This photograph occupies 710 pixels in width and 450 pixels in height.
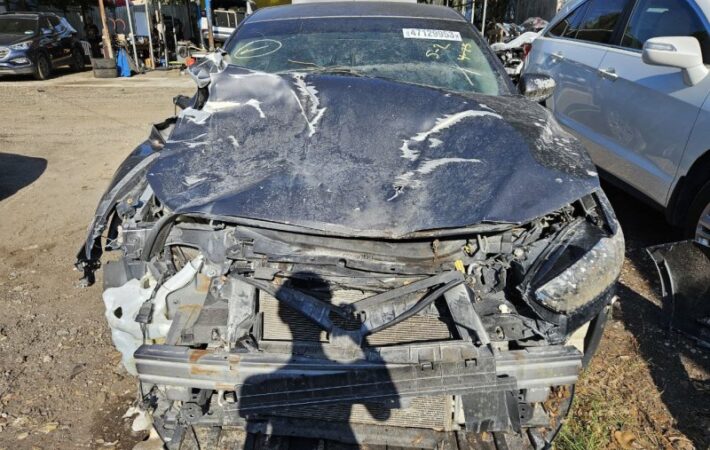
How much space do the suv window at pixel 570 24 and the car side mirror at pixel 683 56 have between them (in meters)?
1.86

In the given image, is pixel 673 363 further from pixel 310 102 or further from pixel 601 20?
pixel 601 20

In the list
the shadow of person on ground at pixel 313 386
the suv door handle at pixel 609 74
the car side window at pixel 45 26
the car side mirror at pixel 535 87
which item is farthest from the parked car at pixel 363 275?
the car side window at pixel 45 26

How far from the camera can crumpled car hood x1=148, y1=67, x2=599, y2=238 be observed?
210 cm

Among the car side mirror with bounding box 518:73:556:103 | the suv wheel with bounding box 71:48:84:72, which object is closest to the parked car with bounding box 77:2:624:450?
the car side mirror with bounding box 518:73:556:103


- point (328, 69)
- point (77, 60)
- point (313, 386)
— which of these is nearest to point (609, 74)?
point (328, 69)

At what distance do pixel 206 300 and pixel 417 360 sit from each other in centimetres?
91

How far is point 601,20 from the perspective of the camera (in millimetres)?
4645

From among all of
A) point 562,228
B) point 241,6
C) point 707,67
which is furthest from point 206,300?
point 241,6

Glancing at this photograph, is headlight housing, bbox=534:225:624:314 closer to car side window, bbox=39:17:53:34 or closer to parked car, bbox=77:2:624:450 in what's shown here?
parked car, bbox=77:2:624:450

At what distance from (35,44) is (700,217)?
49.2 ft

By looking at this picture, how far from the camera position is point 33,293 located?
11.8 ft

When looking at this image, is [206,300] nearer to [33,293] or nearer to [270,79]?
[270,79]

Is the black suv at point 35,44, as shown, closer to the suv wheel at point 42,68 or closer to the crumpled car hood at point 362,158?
the suv wheel at point 42,68

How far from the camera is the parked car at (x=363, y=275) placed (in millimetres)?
1962
